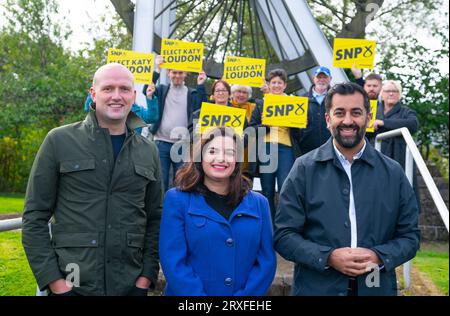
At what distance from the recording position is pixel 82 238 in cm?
231

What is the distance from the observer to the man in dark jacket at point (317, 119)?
4719mm

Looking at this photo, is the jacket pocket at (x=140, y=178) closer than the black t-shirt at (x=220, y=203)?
Yes

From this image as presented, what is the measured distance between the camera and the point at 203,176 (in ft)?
8.75

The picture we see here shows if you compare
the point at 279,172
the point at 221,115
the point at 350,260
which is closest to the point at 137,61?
the point at 221,115

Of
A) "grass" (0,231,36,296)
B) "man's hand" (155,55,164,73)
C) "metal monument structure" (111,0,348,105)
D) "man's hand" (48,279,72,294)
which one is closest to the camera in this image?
"man's hand" (48,279,72,294)

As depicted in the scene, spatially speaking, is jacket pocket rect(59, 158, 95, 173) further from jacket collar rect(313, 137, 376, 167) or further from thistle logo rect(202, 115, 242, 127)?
thistle logo rect(202, 115, 242, 127)

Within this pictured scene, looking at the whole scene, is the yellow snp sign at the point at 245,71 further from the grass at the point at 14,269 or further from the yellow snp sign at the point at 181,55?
the grass at the point at 14,269

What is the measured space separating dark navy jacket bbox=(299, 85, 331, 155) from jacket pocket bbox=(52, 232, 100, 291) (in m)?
2.78

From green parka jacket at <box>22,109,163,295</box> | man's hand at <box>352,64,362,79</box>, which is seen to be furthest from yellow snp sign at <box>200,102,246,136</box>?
green parka jacket at <box>22,109,163,295</box>

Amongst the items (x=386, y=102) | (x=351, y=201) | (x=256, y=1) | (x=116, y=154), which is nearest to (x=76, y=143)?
(x=116, y=154)

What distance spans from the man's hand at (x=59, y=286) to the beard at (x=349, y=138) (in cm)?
137

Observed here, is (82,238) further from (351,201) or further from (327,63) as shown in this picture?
(327,63)

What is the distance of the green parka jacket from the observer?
2.30 metres

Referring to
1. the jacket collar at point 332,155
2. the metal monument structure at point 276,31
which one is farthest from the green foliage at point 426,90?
the jacket collar at point 332,155
